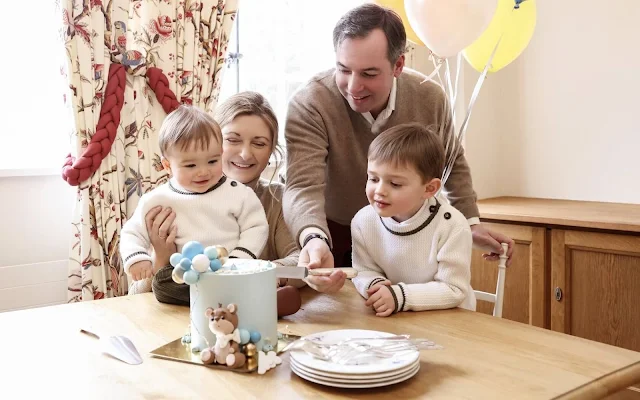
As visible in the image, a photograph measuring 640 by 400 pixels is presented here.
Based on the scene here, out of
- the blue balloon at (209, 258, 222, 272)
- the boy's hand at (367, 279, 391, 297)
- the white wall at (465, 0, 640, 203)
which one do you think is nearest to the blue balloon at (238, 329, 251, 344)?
the blue balloon at (209, 258, 222, 272)

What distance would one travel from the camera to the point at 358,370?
3.06 feet

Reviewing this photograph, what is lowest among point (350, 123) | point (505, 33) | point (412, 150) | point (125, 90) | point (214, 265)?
point (214, 265)

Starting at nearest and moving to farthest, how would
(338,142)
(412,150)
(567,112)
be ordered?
(412,150) → (338,142) → (567,112)

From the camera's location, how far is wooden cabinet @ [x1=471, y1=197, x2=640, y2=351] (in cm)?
264

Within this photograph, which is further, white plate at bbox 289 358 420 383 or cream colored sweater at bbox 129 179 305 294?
cream colored sweater at bbox 129 179 305 294

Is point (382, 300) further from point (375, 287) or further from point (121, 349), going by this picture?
point (121, 349)

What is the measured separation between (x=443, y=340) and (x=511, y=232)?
201 cm

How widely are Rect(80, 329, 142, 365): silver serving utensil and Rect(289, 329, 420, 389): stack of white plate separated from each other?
0.94ft

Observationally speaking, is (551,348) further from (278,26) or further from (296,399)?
(278,26)

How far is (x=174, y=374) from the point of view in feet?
3.35

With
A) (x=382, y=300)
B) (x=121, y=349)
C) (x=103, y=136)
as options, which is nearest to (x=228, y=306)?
(x=121, y=349)

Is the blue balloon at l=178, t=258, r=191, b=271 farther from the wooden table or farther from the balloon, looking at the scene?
the balloon

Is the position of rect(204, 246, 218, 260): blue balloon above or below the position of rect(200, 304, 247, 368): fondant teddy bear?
above

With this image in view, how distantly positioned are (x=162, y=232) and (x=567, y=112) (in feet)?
8.71
